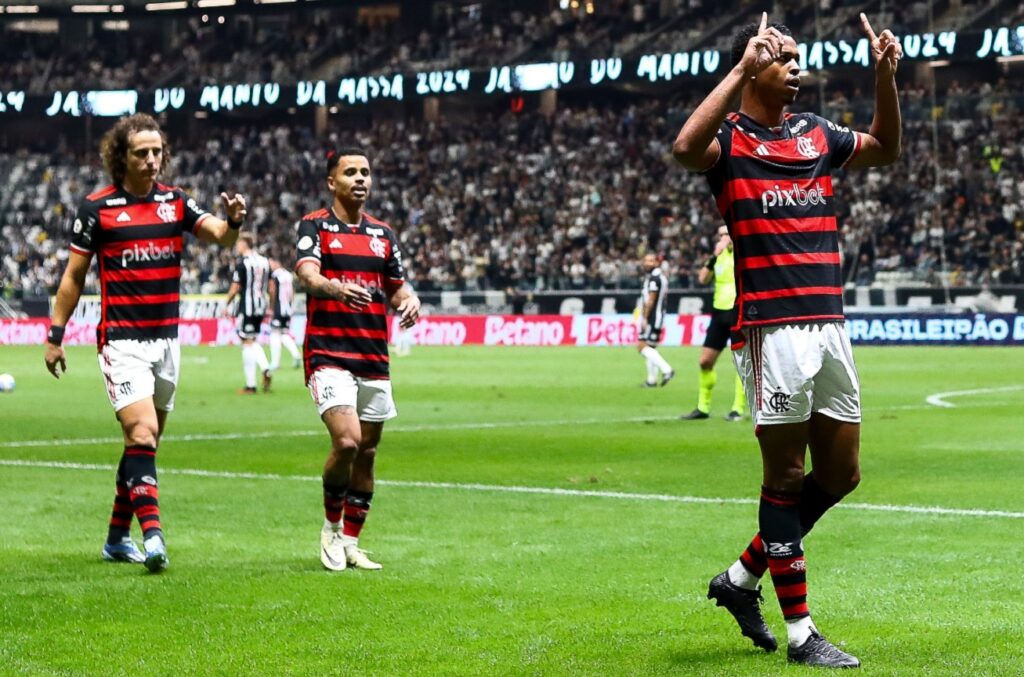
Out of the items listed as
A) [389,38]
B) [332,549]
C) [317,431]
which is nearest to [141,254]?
[332,549]

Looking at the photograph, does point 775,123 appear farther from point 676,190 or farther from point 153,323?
point 676,190

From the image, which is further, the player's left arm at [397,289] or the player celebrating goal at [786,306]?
the player's left arm at [397,289]

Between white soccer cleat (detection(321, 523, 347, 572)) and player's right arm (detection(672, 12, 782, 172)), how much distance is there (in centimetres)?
347

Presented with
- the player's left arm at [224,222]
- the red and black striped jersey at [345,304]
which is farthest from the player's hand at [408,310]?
the player's left arm at [224,222]

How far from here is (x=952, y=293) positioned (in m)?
39.8

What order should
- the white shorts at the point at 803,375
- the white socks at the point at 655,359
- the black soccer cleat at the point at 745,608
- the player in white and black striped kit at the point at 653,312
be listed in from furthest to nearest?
the white socks at the point at 655,359
the player in white and black striped kit at the point at 653,312
the black soccer cleat at the point at 745,608
the white shorts at the point at 803,375

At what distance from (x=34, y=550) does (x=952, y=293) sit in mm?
33619

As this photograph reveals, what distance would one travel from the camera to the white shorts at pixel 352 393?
863 cm

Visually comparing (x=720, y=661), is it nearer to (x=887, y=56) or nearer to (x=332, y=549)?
(x=887, y=56)

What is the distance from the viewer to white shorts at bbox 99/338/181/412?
344 inches

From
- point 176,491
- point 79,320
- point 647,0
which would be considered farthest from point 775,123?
point 647,0

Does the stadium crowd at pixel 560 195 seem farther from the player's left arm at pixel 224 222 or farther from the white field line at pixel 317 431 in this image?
the player's left arm at pixel 224 222

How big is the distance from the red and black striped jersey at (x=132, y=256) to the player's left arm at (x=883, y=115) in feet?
13.3

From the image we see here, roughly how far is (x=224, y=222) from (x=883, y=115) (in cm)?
382
